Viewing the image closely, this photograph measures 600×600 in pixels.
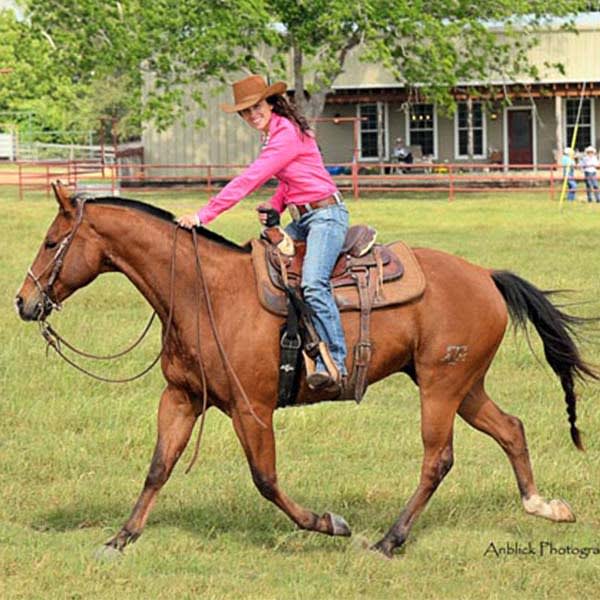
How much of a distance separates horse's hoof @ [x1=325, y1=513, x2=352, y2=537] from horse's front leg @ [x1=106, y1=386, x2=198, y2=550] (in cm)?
85

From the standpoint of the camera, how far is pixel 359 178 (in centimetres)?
3916

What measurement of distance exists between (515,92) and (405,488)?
36869 mm

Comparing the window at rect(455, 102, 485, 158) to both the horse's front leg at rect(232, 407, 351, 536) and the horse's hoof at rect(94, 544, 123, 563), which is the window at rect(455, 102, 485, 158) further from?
the horse's hoof at rect(94, 544, 123, 563)

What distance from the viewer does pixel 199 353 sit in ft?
23.0

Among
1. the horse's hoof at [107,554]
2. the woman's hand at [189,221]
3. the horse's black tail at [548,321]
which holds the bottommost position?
the horse's hoof at [107,554]

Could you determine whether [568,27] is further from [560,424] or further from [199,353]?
[199,353]

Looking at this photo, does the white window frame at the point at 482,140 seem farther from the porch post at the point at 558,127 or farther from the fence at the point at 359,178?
the porch post at the point at 558,127

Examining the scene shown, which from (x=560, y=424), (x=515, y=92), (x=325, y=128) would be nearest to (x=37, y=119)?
(x=325, y=128)

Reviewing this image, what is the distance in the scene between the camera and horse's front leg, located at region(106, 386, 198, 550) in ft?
23.4

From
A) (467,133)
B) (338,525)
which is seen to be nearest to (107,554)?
(338,525)

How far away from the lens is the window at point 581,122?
45031 millimetres

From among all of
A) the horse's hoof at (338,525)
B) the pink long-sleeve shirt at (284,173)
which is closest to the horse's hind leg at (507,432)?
the horse's hoof at (338,525)

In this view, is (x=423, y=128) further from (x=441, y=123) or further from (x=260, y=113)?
(x=260, y=113)

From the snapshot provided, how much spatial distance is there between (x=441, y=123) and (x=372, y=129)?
2.30m
